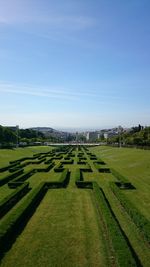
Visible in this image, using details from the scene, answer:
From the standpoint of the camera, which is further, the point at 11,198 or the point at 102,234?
the point at 11,198

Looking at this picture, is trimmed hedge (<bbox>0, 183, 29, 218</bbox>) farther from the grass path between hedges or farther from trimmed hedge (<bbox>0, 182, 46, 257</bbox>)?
the grass path between hedges

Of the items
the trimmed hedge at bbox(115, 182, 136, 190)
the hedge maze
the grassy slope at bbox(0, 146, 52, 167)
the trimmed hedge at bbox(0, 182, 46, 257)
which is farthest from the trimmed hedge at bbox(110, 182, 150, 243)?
the grassy slope at bbox(0, 146, 52, 167)

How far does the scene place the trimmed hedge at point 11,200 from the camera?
53.0 feet

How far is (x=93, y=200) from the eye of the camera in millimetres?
19047

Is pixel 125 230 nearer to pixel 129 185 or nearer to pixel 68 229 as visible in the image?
→ pixel 68 229

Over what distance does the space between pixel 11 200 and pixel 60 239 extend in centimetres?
657

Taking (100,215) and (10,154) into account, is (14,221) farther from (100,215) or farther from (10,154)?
(10,154)

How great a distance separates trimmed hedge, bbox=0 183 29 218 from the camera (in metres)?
16.1

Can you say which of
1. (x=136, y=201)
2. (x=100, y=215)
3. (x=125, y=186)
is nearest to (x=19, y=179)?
(x=125, y=186)

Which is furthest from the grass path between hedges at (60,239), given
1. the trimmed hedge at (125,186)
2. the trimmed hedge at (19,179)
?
the trimmed hedge at (19,179)

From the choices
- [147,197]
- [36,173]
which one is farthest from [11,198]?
[36,173]

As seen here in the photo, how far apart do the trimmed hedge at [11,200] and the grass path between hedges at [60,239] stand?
1539 mm

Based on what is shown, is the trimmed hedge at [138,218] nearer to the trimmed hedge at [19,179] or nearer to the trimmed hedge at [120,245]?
the trimmed hedge at [120,245]

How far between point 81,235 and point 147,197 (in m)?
8.30
